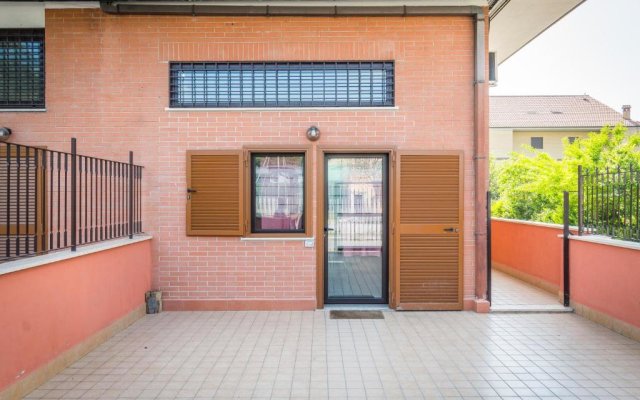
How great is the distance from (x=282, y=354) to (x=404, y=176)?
3112mm

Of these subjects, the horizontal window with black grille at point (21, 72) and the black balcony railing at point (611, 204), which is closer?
the black balcony railing at point (611, 204)

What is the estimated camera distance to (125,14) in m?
6.38

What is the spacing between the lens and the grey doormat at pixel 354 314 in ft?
19.9

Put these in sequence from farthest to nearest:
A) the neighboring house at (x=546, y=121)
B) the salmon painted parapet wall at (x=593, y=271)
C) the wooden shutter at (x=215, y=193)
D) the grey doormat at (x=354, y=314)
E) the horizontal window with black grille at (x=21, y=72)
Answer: the neighboring house at (x=546, y=121), the horizontal window with black grille at (x=21, y=72), the wooden shutter at (x=215, y=193), the grey doormat at (x=354, y=314), the salmon painted parapet wall at (x=593, y=271)

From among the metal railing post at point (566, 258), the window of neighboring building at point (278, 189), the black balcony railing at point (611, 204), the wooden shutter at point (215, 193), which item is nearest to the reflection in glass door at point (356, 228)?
the window of neighboring building at point (278, 189)

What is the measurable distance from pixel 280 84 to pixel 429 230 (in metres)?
3.07

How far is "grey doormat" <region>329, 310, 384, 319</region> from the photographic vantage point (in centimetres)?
605

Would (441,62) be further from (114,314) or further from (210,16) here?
(114,314)

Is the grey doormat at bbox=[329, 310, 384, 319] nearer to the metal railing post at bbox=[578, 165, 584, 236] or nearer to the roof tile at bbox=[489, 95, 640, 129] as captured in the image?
the metal railing post at bbox=[578, 165, 584, 236]

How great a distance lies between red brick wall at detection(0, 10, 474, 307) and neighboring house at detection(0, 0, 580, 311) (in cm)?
2

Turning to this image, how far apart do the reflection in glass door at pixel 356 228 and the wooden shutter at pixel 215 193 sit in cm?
132

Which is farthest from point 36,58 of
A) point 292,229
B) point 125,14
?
point 292,229

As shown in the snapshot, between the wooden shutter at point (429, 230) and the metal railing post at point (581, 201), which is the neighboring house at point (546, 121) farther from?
the wooden shutter at point (429, 230)

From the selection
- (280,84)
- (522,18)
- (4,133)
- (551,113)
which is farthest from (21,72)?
(551,113)
